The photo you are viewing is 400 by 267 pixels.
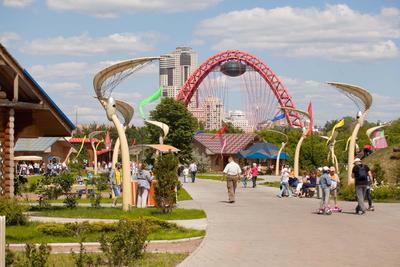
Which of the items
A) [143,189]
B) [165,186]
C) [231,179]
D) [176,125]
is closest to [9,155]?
[165,186]

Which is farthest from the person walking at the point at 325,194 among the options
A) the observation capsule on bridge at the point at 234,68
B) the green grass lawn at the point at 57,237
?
the observation capsule on bridge at the point at 234,68

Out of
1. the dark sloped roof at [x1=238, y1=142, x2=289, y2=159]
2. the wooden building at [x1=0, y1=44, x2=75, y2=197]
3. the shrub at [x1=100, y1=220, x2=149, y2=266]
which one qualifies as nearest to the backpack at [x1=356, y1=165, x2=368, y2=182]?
the wooden building at [x1=0, y1=44, x2=75, y2=197]

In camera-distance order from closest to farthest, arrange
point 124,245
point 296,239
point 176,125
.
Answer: point 124,245 → point 296,239 → point 176,125

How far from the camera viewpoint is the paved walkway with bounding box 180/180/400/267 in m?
12.5

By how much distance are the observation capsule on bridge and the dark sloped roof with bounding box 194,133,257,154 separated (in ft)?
54.7

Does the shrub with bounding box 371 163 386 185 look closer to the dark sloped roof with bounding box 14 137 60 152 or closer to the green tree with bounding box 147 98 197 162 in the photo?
the green tree with bounding box 147 98 197 162

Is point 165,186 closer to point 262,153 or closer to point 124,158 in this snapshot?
point 124,158

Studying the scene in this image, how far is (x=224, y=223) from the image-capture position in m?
19.2

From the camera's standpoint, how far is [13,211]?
17750mm

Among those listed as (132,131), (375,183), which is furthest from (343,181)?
(132,131)

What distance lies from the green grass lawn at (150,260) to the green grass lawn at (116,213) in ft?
22.6

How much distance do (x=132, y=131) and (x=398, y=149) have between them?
111 m

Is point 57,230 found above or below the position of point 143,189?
below

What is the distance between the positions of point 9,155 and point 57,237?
223 inches
